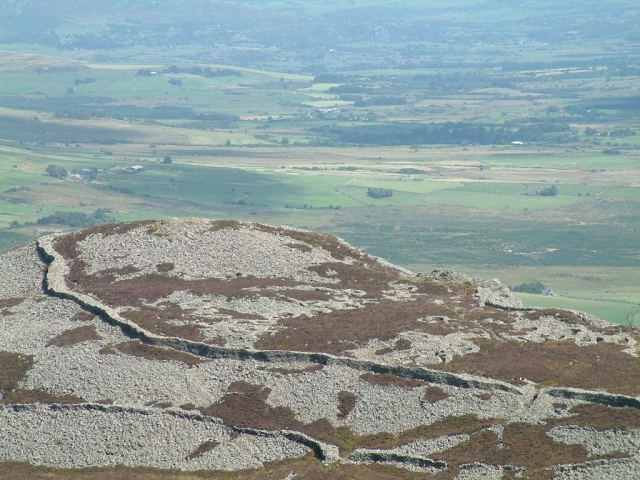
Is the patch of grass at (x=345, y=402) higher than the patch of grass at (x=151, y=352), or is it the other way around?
the patch of grass at (x=151, y=352)

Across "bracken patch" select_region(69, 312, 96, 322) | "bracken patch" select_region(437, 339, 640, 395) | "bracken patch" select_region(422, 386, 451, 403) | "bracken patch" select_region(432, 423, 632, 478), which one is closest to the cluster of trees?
"bracken patch" select_region(437, 339, 640, 395)

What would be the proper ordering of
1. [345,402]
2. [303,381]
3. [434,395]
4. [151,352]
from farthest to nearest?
[151,352], [303,381], [345,402], [434,395]

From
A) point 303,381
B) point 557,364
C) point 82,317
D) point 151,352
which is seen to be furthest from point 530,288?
point 303,381

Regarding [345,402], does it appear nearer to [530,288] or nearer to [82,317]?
[82,317]

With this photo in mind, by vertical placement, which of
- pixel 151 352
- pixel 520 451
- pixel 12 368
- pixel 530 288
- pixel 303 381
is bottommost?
pixel 530 288

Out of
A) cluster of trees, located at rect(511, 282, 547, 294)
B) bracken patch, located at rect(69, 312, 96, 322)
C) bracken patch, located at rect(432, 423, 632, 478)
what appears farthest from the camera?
cluster of trees, located at rect(511, 282, 547, 294)

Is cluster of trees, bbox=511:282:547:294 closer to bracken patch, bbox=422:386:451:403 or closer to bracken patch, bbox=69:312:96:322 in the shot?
bracken patch, bbox=69:312:96:322

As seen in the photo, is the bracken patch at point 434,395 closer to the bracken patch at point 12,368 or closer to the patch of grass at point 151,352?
the patch of grass at point 151,352

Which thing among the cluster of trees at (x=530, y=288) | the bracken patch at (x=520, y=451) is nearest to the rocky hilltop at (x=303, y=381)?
the bracken patch at (x=520, y=451)

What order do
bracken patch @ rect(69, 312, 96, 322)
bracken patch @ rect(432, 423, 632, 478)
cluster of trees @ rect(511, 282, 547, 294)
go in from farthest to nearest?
1. cluster of trees @ rect(511, 282, 547, 294)
2. bracken patch @ rect(69, 312, 96, 322)
3. bracken patch @ rect(432, 423, 632, 478)
